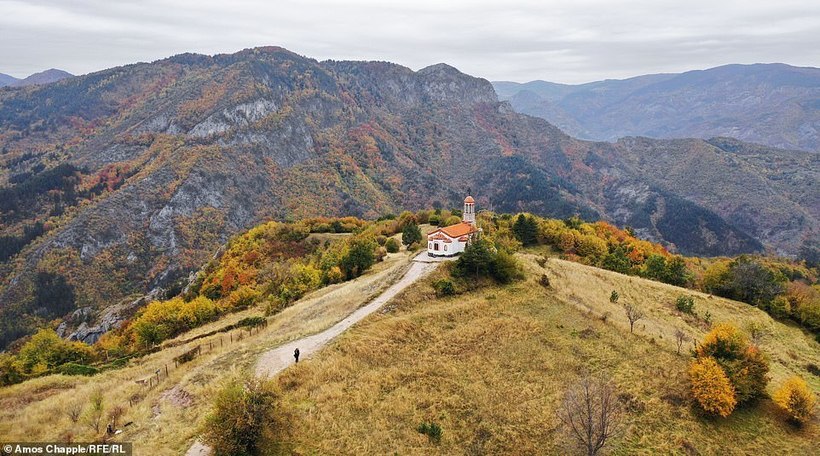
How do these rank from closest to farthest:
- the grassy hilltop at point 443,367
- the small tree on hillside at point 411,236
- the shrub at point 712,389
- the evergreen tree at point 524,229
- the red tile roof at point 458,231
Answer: the grassy hilltop at point 443,367, the shrub at point 712,389, the red tile roof at point 458,231, the small tree on hillside at point 411,236, the evergreen tree at point 524,229

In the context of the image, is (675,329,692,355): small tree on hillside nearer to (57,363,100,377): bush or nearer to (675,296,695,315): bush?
(675,296,695,315): bush

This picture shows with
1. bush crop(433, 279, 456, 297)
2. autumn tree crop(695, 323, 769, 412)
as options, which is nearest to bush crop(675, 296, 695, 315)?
autumn tree crop(695, 323, 769, 412)

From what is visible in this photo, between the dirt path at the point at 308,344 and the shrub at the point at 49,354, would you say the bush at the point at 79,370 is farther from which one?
the dirt path at the point at 308,344

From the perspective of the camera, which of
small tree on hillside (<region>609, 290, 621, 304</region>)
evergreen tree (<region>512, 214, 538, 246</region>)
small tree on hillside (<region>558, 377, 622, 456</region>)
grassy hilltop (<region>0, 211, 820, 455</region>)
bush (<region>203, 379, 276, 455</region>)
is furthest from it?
evergreen tree (<region>512, 214, 538, 246</region>)

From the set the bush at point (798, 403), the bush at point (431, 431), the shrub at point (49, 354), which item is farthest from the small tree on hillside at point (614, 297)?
the shrub at point (49, 354)

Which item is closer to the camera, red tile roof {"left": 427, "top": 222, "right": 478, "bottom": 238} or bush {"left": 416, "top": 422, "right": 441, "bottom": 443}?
bush {"left": 416, "top": 422, "right": 441, "bottom": 443}

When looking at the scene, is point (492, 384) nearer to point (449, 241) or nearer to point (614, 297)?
point (449, 241)
